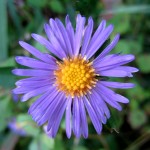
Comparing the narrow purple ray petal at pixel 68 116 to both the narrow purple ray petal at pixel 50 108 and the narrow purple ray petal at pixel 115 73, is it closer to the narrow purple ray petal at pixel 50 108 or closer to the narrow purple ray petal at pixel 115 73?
the narrow purple ray petal at pixel 50 108

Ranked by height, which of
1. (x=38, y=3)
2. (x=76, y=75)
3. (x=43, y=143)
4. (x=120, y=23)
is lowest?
(x=43, y=143)

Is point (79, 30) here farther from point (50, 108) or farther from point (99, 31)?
point (50, 108)

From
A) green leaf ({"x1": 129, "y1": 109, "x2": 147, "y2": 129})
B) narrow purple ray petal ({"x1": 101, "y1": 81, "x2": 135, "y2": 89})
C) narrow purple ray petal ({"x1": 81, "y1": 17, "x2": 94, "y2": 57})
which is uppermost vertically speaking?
narrow purple ray petal ({"x1": 81, "y1": 17, "x2": 94, "y2": 57})

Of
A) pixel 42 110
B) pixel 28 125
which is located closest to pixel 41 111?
pixel 42 110

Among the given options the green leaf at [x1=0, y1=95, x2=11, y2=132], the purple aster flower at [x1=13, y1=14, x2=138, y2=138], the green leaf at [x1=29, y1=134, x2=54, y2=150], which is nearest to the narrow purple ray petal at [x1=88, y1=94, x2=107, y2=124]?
the purple aster flower at [x1=13, y1=14, x2=138, y2=138]

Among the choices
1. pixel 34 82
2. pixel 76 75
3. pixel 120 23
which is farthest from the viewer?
pixel 120 23

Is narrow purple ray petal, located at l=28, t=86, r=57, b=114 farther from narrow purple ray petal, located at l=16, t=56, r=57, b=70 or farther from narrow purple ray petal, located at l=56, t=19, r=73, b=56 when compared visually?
narrow purple ray petal, located at l=56, t=19, r=73, b=56
